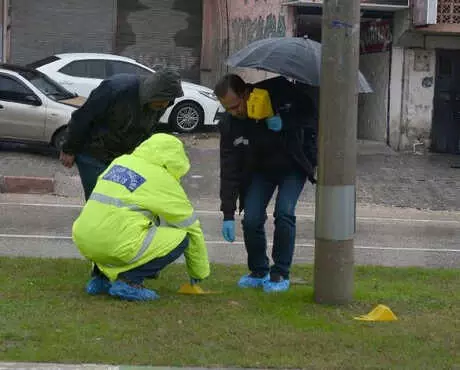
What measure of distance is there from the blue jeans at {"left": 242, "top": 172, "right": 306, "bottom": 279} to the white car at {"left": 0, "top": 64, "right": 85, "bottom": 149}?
32.7 ft

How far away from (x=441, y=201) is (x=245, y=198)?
9.18m

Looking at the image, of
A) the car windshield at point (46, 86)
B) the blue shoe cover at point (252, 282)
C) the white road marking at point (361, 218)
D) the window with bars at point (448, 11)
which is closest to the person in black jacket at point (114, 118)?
the blue shoe cover at point (252, 282)

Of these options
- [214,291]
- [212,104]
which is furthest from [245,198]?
[212,104]

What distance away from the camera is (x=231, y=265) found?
8.41 meters

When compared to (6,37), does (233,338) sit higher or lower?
lower

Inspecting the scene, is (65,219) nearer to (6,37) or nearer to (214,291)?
(214,291)

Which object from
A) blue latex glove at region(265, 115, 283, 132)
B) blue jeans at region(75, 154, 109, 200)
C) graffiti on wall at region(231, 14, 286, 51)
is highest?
graffiti on wall at region(231, 14, 286, 51)

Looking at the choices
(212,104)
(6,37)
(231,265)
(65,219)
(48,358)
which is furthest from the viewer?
(6,37)

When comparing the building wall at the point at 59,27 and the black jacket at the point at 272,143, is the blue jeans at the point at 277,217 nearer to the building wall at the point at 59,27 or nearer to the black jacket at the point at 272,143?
the black jacket at the point at 272,143

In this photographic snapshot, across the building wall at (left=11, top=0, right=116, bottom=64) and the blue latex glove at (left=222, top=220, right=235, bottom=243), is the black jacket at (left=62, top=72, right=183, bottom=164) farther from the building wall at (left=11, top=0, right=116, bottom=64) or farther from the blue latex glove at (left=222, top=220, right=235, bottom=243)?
the building wall at (left=11, top=0, right=116, bottom=64)

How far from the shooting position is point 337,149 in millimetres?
6184

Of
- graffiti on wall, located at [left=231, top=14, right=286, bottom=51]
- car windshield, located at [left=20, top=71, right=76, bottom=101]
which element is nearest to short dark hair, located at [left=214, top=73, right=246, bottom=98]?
car windshield, located at [left=20, top=71, right=76, bottom=101]

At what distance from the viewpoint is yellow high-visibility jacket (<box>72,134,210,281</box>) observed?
6.05 metres

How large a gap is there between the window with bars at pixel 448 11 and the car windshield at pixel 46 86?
297 inches
